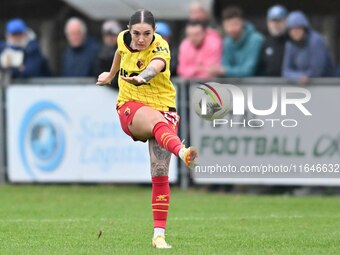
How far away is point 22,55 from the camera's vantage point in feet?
61.5

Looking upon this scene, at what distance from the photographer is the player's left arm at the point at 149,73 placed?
968 cm

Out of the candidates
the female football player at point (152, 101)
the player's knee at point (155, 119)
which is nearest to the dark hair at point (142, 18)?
the female football player at point (152, 101)

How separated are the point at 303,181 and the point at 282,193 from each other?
0.47 metres

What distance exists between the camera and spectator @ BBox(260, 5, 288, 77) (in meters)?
17.1

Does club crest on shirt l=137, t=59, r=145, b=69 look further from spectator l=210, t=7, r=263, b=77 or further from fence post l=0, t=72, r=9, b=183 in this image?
fence post l=0, t=72, r=9, b=183

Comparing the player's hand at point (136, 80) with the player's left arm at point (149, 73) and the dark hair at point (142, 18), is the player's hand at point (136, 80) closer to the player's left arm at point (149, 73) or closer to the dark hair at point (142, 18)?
the player's left arm at point (149, 73)

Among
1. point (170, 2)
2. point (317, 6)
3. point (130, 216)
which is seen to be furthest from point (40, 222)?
point (317, 6)

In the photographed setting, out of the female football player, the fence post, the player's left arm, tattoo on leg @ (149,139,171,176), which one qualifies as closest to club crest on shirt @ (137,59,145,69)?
the female football player

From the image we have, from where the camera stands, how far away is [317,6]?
21328 millimetres

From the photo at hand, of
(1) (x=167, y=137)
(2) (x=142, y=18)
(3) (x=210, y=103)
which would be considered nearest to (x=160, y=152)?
(1) (x=167, y=137)

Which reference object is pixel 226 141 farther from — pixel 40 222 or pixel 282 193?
pixel 40 222

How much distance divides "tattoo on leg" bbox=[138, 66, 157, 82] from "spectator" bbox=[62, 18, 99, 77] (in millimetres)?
8473

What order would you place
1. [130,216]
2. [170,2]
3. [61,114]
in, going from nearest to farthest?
[130,216] → [61,114] → [170,2]

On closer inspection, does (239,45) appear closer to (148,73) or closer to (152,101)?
(152,101)
